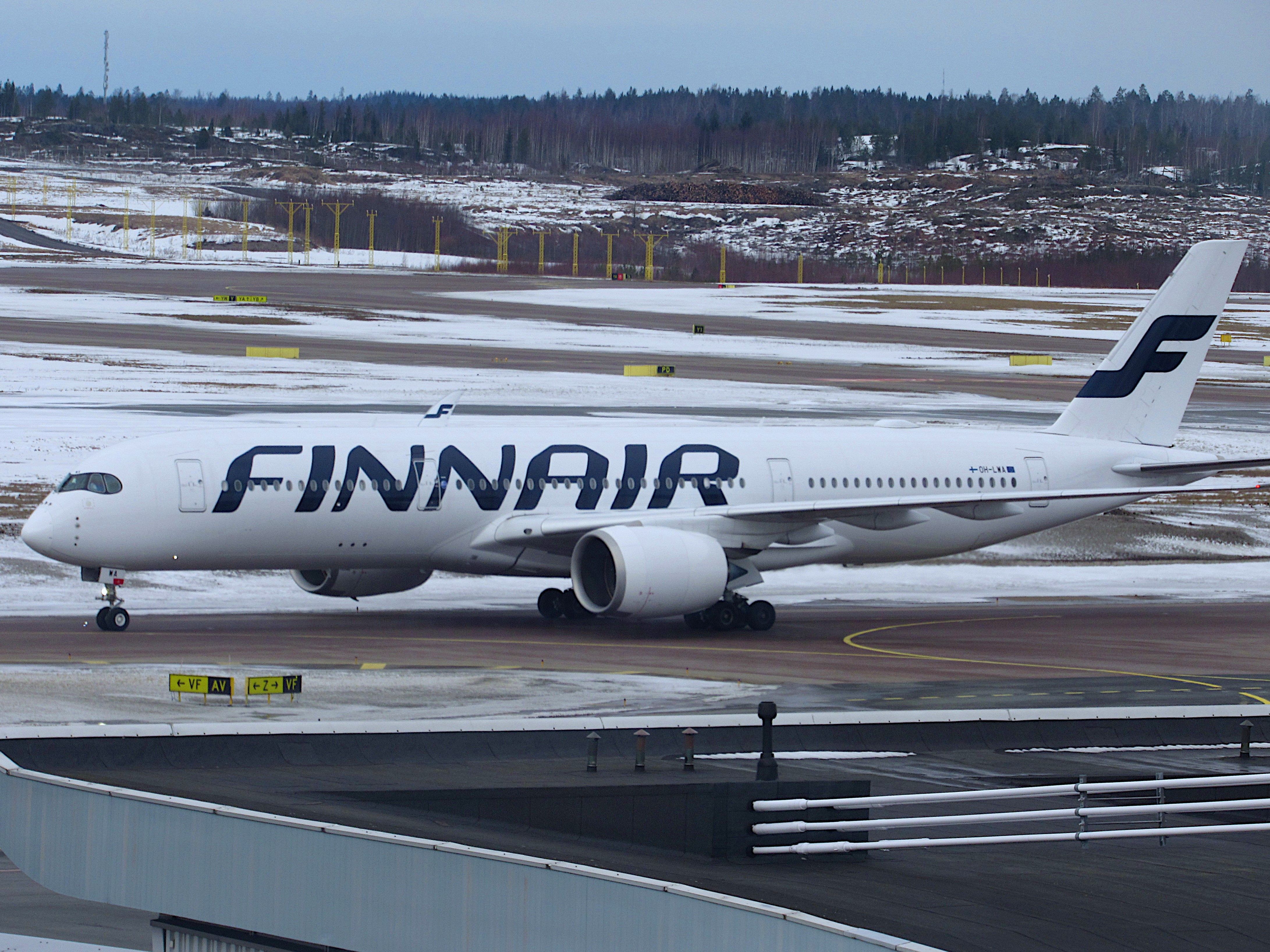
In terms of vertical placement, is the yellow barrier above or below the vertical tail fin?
below

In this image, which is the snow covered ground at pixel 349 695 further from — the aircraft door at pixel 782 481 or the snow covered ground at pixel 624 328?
the snow covered ground at pixel 624 328

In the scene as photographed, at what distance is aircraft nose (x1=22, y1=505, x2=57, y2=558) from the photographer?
36.1 metres

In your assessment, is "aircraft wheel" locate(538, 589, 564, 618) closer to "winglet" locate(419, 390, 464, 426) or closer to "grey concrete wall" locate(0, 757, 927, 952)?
"winglet" locate(419, 390, 464, 426)

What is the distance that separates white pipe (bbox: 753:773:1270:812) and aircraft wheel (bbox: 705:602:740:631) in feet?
73.3

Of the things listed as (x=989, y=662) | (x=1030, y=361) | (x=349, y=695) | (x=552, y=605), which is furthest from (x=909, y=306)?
(x=349, y=695)

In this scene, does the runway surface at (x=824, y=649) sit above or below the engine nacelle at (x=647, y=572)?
below

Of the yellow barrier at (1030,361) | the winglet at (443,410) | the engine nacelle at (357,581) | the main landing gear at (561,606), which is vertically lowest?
the main landing gear at (561,606)

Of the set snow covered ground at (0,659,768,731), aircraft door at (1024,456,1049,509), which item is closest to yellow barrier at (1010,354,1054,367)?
aircraft door at (1024,456,1049,509)

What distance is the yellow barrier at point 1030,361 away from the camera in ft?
336

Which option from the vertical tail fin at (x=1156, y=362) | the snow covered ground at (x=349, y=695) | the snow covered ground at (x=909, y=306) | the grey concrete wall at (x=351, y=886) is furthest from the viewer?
the snow covered ground at (x=909, y=306)

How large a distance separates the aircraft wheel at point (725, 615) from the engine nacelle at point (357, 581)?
646cm

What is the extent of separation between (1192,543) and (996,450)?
14549mm

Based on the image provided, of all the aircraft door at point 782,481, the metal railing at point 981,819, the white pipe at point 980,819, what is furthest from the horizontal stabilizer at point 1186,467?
the metal railing at point 981,819

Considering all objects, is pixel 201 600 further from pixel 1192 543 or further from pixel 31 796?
pixel 1192 543
